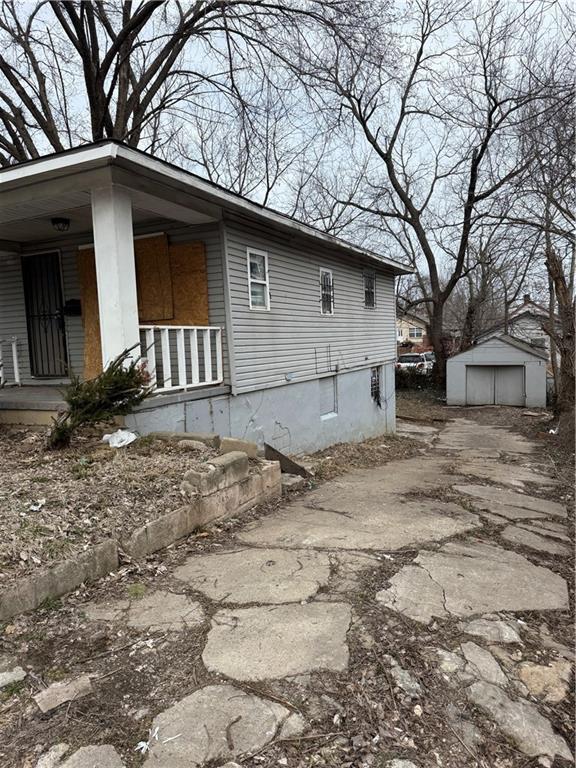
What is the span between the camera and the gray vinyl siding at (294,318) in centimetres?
706

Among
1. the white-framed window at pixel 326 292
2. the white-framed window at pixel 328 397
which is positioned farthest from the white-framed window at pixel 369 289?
the white-framed window at pixel 328 397

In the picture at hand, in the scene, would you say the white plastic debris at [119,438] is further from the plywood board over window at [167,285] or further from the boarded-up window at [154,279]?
the boarded-up window at [154,279]

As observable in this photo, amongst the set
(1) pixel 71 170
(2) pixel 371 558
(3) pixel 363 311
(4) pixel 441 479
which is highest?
(1) pixel 71 170

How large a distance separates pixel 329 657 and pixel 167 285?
5732 mm

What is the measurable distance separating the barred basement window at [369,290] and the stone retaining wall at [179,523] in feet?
25.2

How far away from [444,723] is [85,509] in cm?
261


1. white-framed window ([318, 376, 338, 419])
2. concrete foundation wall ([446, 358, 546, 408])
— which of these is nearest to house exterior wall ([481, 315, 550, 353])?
concrete foundation wall ([446, 358, 546, 408])

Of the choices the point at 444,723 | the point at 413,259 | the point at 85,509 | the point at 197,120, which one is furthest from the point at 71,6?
the point at 413,259

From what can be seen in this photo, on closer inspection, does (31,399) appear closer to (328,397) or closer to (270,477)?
(270,477)

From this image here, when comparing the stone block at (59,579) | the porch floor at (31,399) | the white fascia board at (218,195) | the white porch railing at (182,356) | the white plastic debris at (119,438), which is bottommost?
the stone block at (59,579)

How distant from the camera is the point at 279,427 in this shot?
8.35m

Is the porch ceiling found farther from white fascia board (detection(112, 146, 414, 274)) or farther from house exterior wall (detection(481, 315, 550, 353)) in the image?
house exterior wall (detection(481, 315, 550, 353))

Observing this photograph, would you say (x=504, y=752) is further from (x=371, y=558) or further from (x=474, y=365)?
(x=474, y=365)

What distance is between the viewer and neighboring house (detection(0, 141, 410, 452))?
5125 millimetres
